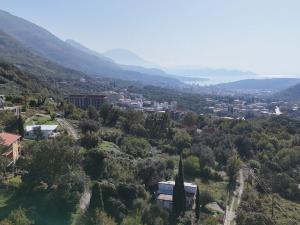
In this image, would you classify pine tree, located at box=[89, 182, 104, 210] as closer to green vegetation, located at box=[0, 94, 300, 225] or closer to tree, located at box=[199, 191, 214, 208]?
green vegetation, located at box=[0, 94, 300, 225]

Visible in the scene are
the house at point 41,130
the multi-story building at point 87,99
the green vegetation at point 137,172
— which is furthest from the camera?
the multi-story building at point 87,99

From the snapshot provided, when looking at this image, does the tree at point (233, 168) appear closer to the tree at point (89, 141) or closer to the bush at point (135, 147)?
the bush at point (135, 147)

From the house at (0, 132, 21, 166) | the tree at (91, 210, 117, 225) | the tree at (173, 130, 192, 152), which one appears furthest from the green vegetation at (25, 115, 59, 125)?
the tree at (91, 210, 117, 225)

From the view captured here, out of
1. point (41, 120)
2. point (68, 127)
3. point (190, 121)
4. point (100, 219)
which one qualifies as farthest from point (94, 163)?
point (190, 121)

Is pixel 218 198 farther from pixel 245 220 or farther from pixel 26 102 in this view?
pixel 26 102

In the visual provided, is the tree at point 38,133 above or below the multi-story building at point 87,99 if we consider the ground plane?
above

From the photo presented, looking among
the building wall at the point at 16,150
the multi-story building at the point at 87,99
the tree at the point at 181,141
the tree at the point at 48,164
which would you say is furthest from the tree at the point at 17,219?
the multi-story building at the point at 87,99
